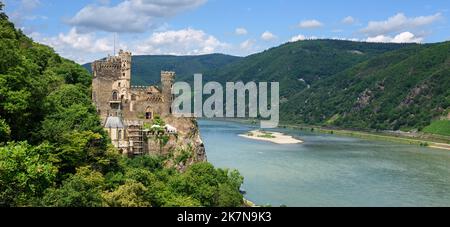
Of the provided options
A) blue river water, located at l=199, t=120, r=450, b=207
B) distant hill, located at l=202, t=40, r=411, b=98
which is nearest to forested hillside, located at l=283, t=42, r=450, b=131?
distant hill, located at l=202, t=40, r=411, b=98

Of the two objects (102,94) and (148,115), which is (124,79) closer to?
(102,94)

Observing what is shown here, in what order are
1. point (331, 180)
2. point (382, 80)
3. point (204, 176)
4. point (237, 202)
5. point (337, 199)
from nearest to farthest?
point (237, 202) < point (204, 176) < point (337, 199) < point (331, 180) < point (382, 80)

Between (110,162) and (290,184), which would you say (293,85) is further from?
(110,162)

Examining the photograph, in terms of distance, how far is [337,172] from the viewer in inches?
1716

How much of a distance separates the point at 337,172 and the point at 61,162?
3071 cm

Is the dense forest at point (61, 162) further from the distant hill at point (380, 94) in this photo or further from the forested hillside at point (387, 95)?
the distant hill at point (380, 94)

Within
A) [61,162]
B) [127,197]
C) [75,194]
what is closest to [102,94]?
[61,162]

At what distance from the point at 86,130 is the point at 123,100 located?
1256 cm

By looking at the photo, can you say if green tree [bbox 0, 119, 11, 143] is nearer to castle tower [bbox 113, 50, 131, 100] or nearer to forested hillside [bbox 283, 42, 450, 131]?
castle tower [bbox 113, 50, 131, 100]

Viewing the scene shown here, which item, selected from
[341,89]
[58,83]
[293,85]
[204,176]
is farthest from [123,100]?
[293,85]

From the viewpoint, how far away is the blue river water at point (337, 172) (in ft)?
108

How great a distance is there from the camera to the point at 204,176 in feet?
90.0

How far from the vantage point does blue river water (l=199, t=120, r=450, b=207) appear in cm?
3297

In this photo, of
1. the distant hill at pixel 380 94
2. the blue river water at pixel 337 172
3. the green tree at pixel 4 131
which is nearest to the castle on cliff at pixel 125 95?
the blue river water at pixel 337 172
